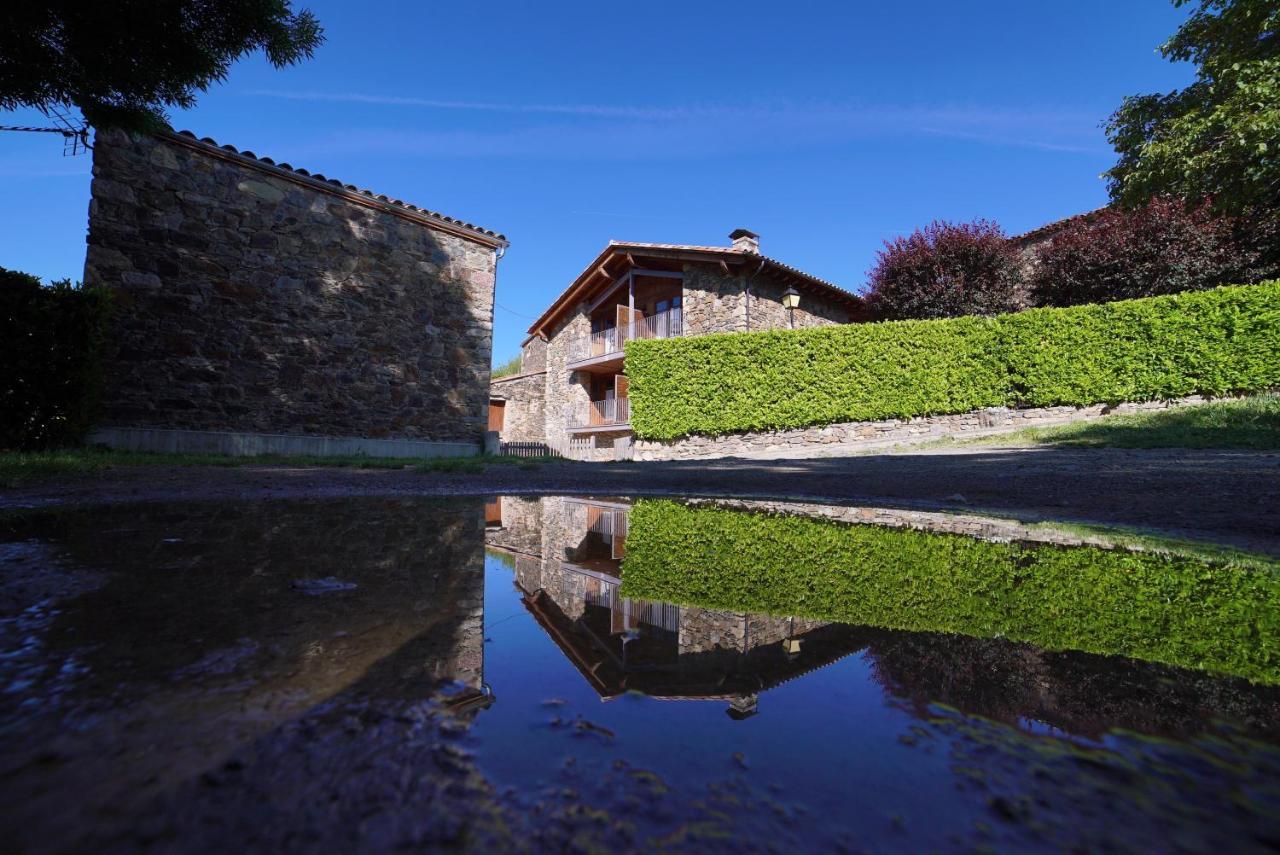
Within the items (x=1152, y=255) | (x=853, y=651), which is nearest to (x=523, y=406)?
(x=1152, y=255)

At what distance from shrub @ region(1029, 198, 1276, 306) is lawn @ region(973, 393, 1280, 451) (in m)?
5.54

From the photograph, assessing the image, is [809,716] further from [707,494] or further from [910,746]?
[707,494]

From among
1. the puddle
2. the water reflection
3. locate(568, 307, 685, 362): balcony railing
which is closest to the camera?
the puddle

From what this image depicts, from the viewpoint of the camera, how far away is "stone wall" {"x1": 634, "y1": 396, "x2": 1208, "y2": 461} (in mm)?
9367

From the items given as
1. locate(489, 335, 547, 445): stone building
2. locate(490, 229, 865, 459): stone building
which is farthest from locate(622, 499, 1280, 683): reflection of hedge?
locate(489, 335, 547, 445): stone building

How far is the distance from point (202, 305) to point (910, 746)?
8.69 metres

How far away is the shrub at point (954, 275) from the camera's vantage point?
13758mm

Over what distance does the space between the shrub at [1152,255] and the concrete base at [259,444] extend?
14.5 meters

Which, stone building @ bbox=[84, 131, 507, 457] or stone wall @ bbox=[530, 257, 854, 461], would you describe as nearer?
stone building @ bbox=[84, 131, 507, 457]

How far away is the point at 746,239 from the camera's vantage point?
1495 centimetres

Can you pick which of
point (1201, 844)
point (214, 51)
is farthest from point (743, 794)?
point (214, 51)

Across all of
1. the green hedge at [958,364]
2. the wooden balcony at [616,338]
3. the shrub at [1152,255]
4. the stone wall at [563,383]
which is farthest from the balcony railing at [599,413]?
the shrub at [1152,255]

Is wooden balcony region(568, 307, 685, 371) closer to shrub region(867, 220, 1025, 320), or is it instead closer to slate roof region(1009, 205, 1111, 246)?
shrub region(867, 220, 1025, 320)

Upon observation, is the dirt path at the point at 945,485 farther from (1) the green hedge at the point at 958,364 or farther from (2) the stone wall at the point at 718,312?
(2) the stone wall at the point at 718,312
